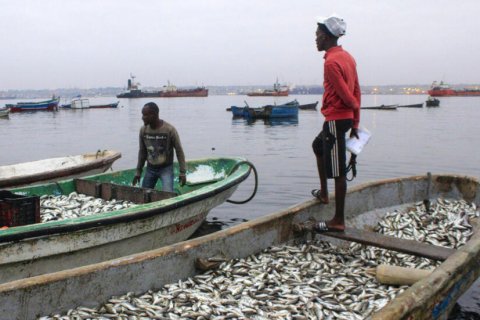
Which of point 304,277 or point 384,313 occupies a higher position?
point 384,313

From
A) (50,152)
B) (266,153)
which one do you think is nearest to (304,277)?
(266,153)

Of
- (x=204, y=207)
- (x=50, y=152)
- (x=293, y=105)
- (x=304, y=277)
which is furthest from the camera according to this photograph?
(x=293, y=105)

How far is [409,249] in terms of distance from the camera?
5.66m

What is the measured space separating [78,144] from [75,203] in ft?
84.9

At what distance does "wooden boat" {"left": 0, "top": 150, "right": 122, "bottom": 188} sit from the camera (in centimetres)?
1037

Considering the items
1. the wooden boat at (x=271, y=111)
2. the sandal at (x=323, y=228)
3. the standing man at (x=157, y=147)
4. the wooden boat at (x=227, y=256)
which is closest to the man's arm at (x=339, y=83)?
the sandal at (x=323, y=228)

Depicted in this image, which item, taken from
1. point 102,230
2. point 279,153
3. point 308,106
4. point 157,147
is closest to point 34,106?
point 308,106

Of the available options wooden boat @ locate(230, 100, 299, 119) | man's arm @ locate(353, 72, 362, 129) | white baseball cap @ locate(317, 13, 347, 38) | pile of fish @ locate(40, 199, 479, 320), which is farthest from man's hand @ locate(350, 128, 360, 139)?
wooden boat @ locate(230, 100, 299, 119)

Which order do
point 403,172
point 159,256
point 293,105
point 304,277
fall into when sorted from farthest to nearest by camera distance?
point 293,105 → point 403,172 → point 304,277 → point 159,256

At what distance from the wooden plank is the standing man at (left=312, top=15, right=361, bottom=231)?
55 centimetres

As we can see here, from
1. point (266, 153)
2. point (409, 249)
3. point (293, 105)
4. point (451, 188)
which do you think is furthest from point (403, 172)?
point (293, 105)

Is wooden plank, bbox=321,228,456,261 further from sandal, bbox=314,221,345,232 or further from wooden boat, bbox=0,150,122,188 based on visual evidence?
wooden boat, bbox=0,150,122,188

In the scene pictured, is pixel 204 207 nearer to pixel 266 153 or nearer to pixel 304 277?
pixel 304 277

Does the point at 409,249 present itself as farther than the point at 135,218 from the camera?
No
